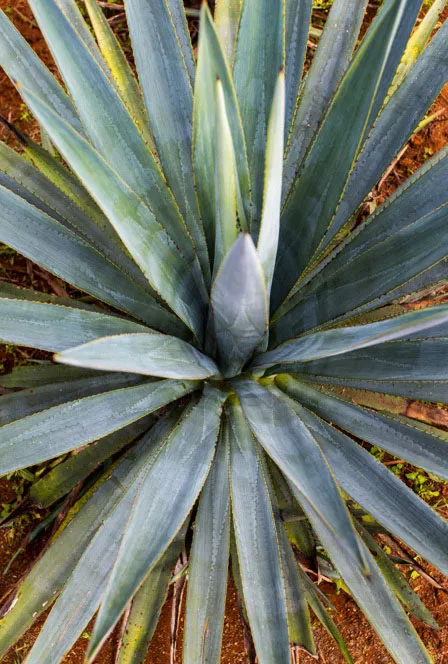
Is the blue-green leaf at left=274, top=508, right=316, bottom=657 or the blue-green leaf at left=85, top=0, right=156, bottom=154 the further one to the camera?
the blue-green leaf at left=85, top=0, right=156, bottom=154

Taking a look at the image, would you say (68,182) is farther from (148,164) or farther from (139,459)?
(139,459)

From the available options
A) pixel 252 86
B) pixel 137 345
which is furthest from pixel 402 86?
pixel 137 345

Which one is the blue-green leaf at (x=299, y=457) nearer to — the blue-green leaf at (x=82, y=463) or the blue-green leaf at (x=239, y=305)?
the blue-green leaf at (x=239, y=305)

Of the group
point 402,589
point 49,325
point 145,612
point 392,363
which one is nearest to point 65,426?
point 49,325

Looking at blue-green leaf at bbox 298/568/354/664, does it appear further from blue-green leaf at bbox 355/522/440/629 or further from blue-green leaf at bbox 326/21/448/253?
blue-green leaf at bbox 326/21/448/253

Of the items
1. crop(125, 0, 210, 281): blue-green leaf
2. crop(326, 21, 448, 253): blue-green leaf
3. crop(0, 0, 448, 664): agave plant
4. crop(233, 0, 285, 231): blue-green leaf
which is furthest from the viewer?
crop(326, 21, 448, 253): blue-green leaf

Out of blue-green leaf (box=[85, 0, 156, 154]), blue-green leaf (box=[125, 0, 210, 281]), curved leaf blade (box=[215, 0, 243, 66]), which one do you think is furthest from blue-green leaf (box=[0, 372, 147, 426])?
curved leaf blade (box=[215, 0, 243, 66])

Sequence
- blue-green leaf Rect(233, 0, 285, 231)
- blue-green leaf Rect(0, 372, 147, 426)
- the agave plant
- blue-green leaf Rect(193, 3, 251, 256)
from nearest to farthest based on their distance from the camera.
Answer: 1. blue-green leaf Rect(193, 3, 251, 256)
2. the agave plant
3. blue-green leaf Rect(233, 0, 285, 231)
4. blue-green leaf Rect(0, 372, 147, 426)

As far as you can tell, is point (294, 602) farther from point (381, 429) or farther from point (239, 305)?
point (239, 305)

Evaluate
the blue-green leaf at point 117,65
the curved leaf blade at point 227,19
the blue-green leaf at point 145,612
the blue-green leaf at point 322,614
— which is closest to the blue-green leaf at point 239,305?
Answer: the blue-green leaf at point 145,612
